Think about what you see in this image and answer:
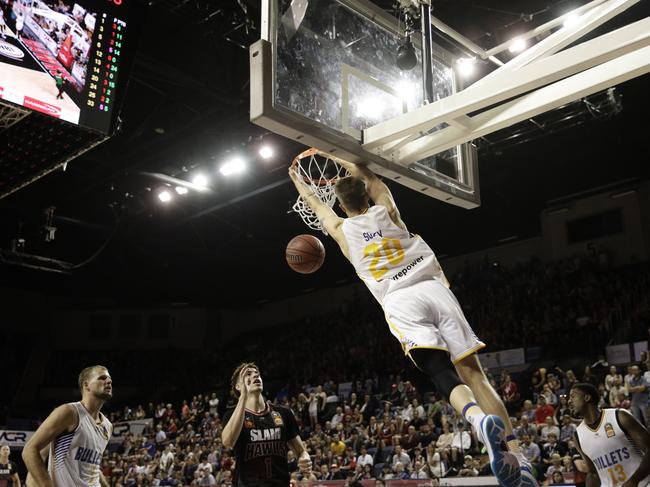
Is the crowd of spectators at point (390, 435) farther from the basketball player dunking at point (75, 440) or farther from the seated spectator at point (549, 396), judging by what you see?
the basketball player dunking at point (75, 440)

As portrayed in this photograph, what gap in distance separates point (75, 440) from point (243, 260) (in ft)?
62.7

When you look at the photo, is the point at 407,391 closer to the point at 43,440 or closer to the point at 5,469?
the point at 5,469

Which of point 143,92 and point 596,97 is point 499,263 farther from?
point 143,92

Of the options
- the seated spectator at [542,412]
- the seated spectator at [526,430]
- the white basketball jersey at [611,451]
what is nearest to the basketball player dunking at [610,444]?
the white basketball jersey at [611,451]

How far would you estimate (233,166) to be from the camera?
13.4 m

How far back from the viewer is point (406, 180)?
4.59 metres

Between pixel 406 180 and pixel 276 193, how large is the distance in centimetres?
1272

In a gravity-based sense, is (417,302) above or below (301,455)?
above

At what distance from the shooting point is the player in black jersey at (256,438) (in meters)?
4.37

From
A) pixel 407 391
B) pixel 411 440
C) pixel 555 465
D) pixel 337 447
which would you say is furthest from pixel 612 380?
pixel 337 447

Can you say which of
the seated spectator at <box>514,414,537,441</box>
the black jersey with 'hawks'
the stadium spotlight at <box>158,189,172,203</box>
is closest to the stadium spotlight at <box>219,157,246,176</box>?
the stadium spotlight at <box>158,189,172,203</box>

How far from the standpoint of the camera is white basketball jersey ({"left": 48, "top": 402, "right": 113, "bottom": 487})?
14.5 feet

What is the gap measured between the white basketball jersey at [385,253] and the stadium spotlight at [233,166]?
963 centimetres

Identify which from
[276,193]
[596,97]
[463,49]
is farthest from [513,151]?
[463,49]
